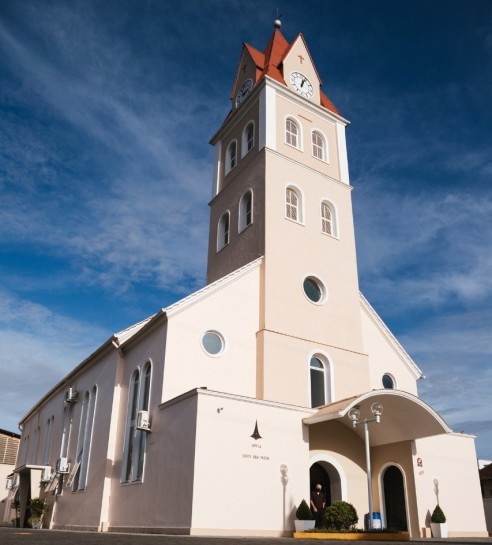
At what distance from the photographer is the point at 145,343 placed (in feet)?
65.3

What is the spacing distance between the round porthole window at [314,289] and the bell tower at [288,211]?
0.04 m

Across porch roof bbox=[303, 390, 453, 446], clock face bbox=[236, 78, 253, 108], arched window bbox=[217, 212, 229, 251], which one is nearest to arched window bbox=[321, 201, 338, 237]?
arched window bbox=[217, 212, 229, 251]

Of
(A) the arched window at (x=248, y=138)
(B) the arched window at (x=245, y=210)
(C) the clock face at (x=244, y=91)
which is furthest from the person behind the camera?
(C) the clock face at (x=244, y=91)

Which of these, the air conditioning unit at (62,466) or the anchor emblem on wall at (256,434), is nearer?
the anchor emblem on wall at (256,434)

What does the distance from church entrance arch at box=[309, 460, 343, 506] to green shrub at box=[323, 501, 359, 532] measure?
290 cm

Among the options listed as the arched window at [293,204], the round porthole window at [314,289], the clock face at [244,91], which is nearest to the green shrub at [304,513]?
the round porthole window at [314,289]

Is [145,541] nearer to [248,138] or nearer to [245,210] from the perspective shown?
[245,210]

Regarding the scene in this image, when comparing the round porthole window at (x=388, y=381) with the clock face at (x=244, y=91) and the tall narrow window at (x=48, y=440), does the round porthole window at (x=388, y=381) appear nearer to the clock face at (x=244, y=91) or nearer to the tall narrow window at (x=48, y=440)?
the clock face at (x=244, y=91)

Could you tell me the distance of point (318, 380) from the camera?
67.7 ft

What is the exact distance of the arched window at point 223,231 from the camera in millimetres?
26016

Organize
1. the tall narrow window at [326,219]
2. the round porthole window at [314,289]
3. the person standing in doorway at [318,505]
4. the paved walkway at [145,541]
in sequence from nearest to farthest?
1. the paved walkway at [145,541]
2. the person standing in doorway at [318,505]
3. the round porthole window at [314,289]
4. the tall narrow window at [326,219]

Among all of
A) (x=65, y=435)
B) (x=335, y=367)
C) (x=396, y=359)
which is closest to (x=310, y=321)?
(x=335, y=367)

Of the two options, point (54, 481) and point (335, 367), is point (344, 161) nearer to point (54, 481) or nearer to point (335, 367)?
point (335, 367)

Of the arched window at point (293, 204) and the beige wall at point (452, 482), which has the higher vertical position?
the arched window at point (293, 204)
